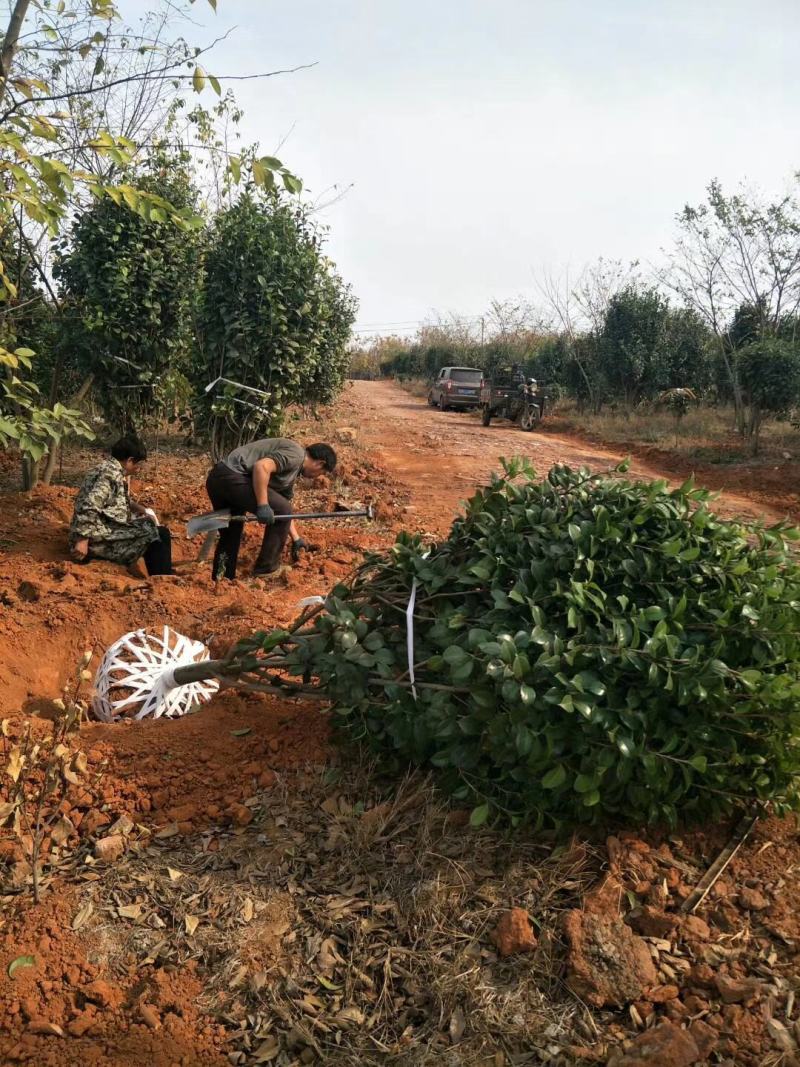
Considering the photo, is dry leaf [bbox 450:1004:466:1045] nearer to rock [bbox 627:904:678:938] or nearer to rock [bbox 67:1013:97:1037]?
rock [bbox 627:904:678:938]

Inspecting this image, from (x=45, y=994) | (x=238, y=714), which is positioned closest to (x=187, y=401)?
(x=238, y=714)

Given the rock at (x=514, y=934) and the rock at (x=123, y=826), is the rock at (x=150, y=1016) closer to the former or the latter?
the rock at (x=123, y=826)

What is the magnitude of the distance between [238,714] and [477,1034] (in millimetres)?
1796

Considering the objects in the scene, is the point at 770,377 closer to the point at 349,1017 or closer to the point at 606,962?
the point at 606,962

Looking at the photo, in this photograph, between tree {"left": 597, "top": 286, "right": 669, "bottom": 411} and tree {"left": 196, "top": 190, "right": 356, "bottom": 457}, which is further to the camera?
tree {"left": 597, "top": 286, "right": 669, "bottom": 411}

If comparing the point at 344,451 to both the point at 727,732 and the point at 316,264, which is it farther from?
the point at 727,732

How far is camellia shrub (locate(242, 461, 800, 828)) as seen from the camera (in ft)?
7.45

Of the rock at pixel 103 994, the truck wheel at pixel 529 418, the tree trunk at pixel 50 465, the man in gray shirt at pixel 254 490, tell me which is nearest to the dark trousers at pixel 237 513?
the man in gray shirt at pixel 254 490

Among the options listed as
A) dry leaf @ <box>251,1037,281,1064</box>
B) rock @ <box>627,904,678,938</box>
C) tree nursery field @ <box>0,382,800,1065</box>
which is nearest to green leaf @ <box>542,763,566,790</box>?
tree nursery field @ <box>0,382,800,1065</box>

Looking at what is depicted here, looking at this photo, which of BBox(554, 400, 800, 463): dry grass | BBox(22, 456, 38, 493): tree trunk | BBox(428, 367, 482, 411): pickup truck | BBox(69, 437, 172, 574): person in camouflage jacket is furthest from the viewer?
BBox(428, 367, 482, 411): pickup truck

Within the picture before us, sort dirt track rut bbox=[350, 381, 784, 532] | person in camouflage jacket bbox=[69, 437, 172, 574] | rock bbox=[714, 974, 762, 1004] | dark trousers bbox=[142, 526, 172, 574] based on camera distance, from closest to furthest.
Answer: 1. rock bbox=[714, 974, 762, 1004]
2. person in camouflage jacket bbox=[69, 437, 172, 574]
3. dark trousers bbox=[142, 526, 172, 574]
4. dirt track rut bbox=[350, 381, 784, 532]

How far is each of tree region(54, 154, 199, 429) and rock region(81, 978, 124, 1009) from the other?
25.1 feet

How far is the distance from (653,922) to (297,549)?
4.63 metres

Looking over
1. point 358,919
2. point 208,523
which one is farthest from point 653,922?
point 208,523
